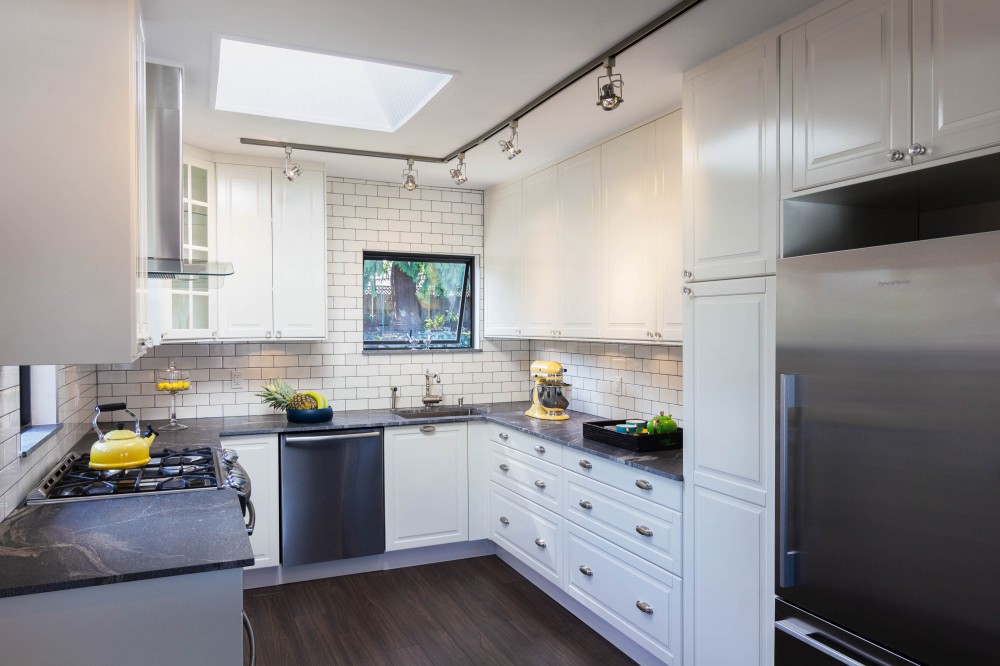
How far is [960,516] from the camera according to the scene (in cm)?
168

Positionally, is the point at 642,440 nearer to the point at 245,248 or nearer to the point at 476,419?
the point at 476,419

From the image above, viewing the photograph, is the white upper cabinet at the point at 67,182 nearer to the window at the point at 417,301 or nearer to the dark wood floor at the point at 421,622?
the dark wood floor at the point at 421,622

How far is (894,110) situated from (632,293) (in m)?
1.79

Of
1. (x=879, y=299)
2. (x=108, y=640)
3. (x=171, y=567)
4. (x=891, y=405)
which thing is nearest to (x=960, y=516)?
(x=891, y=405)

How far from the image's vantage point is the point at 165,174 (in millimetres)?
2689

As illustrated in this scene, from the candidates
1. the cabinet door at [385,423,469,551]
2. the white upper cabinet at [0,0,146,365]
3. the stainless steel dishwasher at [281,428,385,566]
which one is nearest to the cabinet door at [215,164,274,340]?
the stainless steel dishwasher at [281,428,385,566]

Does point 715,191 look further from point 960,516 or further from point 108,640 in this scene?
point 108,640

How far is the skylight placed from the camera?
3.24 metres

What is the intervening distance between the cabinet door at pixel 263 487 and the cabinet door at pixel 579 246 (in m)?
1.96

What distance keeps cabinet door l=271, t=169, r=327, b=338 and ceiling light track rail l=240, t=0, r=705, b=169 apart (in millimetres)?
463

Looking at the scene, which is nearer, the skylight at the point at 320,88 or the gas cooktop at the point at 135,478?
the gas cooktop at the point at 135,478

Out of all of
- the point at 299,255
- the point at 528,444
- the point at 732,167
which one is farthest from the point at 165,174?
the point at 528,444

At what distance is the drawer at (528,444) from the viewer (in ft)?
12.5

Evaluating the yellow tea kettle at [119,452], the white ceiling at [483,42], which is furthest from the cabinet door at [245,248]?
the yellow tea kettle at [119,452]
